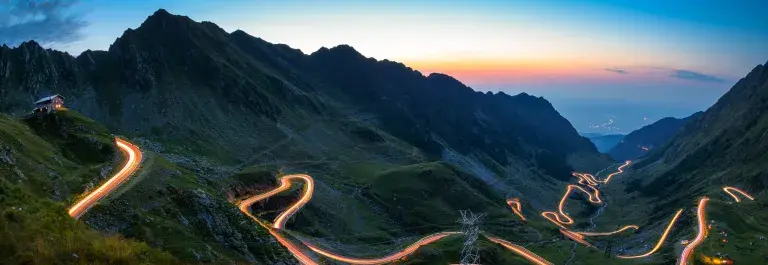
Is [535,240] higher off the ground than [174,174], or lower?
lower

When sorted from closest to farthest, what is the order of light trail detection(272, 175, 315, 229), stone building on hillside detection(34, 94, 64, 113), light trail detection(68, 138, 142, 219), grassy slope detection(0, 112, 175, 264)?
grassy slope detection(0, 112, 175, 264), light trail detection(68, 138, 142, 219), stone building on hillside detection(34, 94, 64, 113), light trail detection(272, 175, 315, 229)

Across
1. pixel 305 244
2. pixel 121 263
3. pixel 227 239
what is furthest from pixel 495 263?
pixel 121 263

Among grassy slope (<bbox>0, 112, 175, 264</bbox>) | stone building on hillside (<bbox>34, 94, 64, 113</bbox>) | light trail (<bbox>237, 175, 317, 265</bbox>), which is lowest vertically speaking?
light trail (<bbox>237, 175, 317, 265</bbox>)

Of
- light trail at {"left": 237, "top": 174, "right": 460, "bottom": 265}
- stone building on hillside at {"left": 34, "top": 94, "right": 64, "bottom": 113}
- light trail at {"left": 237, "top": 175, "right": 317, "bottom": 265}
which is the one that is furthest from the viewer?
stone building on hillside at {"left": 34, "top": 94, "right": 64, "bottom": 113}

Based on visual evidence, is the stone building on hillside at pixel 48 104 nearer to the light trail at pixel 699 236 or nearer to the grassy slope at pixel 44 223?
the grassy slope at pixel 44 223

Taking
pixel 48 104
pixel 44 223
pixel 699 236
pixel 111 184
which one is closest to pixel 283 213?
pixel 111 184

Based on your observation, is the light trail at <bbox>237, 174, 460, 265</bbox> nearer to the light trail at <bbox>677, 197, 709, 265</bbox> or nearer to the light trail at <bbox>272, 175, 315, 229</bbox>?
the light trail at <bbox>272, 175, 315, 229</bbox>

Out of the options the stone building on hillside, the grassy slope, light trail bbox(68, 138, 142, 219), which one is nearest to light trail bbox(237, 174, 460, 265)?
light trail bbox(68, 138, 142, 219)

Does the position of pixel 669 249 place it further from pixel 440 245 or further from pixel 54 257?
pixel 54 257
